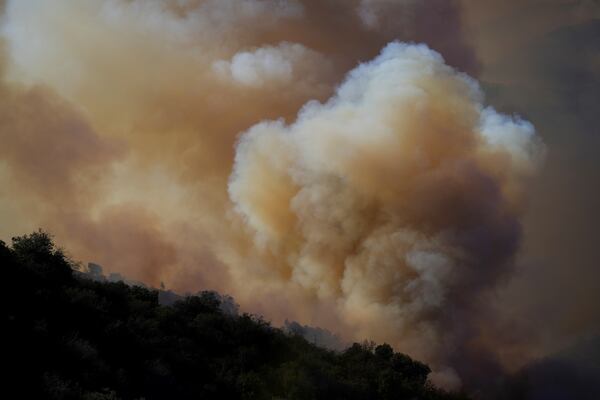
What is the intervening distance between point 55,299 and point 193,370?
6.65m

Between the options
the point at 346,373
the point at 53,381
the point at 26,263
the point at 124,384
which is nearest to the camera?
the point at 53,381

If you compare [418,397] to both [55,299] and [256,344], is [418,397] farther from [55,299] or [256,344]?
[55,299]

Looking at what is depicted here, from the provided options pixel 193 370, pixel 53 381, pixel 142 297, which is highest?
pixel 142 297

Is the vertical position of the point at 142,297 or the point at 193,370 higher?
the point at 142,297

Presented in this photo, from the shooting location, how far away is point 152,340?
23703 millimetres

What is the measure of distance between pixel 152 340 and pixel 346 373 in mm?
13956

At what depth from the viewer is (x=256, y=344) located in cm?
3145

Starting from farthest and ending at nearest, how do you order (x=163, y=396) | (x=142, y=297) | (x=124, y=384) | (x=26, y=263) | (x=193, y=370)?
(x=142, y=297) < (x=193, y=370) < (x=26, y=263) < (x=163, y=396) < (x=124, y=384)

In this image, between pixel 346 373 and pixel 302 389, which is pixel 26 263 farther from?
pixel 346 373

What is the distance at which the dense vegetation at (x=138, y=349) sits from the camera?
56.5 ft

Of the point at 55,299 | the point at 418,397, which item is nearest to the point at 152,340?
the point at 55,299

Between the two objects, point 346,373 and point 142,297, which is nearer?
point 142,297

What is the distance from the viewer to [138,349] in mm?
22500

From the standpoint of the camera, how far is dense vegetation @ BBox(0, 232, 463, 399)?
17.2 metres
